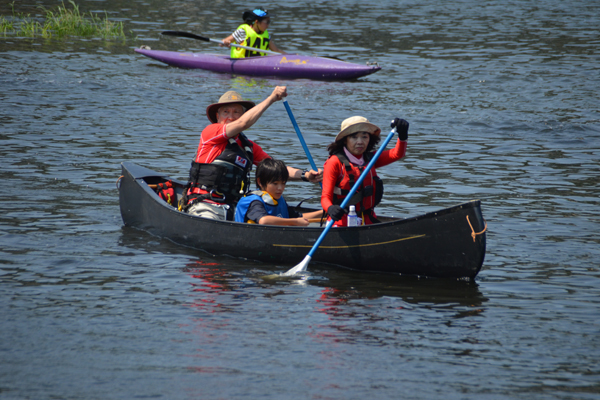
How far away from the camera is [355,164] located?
645 centimetres

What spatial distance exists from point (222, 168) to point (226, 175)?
3.0 inches

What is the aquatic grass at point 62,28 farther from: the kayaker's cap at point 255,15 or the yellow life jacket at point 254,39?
the kayaker's cap at point 255,15

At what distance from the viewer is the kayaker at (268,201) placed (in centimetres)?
648

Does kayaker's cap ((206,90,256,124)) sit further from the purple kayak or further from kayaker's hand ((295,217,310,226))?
the purple kayak

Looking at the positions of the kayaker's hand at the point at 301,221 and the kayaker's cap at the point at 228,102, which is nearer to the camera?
the kayaker's hand at the point at 301,221

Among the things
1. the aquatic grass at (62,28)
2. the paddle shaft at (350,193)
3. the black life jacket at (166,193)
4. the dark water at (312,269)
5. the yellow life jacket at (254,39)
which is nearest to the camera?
the dark water at (312,269)

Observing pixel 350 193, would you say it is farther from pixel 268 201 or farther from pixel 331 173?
pixel 268 201

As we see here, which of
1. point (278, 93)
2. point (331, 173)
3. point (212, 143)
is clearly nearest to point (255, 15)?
point (212, 143)

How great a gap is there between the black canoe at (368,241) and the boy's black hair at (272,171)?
440 mm

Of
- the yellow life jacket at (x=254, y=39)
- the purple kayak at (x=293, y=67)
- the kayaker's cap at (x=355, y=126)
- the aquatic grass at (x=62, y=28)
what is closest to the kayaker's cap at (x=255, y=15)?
the yellow life jacket at (x=254, y=39)

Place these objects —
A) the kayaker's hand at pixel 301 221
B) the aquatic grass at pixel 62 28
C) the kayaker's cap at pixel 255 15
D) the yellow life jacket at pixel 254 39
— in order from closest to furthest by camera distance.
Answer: the kayaker's hand at pixel 301 221 → the kayaker's cap at pixel 255 15 → the yellow life jacket at pixel 254 39 → the aquatic grass at pixel 62 28

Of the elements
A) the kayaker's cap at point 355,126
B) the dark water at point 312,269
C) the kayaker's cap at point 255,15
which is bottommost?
the dark water at point 312,269

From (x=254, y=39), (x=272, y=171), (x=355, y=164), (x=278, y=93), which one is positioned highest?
(x=254, y=39)

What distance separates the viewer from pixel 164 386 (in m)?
4.21
